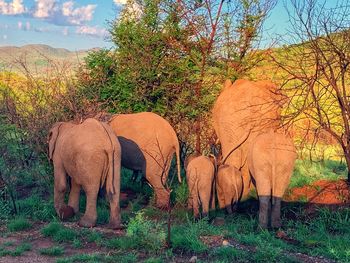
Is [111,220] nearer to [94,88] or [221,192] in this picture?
[221,192]

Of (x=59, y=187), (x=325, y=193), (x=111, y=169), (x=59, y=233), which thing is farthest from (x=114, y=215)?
(x=325, y=193)

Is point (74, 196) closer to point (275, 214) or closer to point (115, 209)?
point (115, 209)

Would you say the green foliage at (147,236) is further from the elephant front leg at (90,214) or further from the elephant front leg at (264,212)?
the elephant front leg at (264,212)

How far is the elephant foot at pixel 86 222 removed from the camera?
8.35 meters

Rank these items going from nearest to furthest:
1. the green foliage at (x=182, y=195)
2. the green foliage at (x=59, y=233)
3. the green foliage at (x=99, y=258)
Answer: the green foliage at (x=99, y=258) < the green foliage at (x=59, y=233) < the green foliage at (x=182, y=195)

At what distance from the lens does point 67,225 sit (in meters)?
8.38

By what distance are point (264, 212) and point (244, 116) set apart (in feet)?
6.82

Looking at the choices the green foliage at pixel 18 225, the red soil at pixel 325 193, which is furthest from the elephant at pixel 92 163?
the red soil at pixel 325 193

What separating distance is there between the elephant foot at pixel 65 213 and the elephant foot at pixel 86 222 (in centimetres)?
50

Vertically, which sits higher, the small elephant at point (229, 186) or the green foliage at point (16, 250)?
the small elephant at point (229, 186)

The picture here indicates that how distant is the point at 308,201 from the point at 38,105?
238 inches

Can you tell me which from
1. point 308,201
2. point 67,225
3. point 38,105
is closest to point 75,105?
point 38,105

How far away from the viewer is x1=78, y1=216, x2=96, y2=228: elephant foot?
8.35 meters

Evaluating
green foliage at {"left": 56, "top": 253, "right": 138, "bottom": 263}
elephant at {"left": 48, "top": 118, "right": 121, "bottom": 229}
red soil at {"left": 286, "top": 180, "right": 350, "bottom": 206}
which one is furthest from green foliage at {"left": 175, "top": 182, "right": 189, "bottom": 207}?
green foliage at {"left": 56, "top": 253, "right": 138, "bottom": 263}
